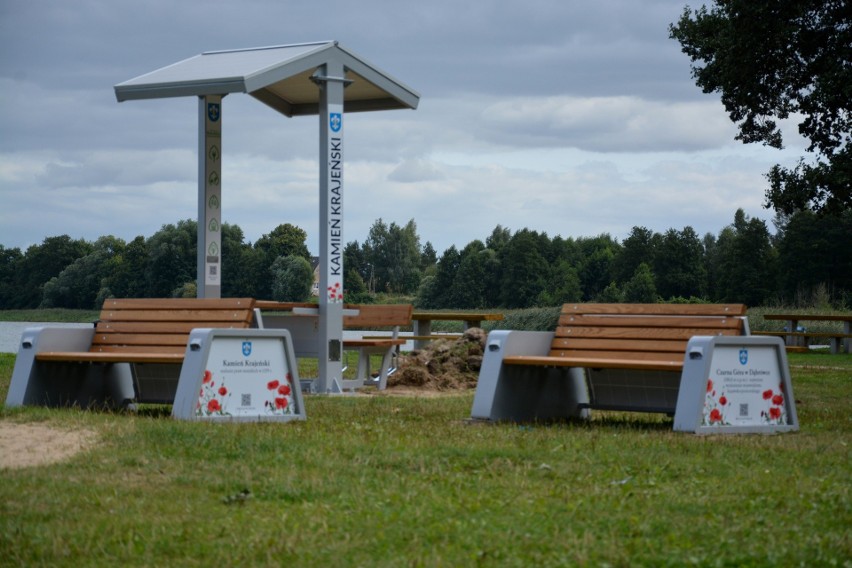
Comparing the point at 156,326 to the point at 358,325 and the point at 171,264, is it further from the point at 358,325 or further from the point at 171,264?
the point at 171,264

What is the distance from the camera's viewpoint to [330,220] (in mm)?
15406

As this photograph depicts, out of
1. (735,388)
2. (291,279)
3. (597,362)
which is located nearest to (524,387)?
(597,362)

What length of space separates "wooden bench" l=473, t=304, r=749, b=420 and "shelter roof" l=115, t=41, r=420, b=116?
476 centimetres

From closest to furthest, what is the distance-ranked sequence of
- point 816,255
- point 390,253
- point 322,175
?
point 322,175, point 816,255, point 390,253

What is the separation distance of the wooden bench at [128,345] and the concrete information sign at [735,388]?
3826 mm

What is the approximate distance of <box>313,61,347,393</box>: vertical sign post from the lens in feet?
50.4

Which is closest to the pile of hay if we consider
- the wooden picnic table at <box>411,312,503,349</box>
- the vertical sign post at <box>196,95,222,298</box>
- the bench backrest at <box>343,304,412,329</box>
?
the wooden picnic table at <box>411,312,503,349</box>

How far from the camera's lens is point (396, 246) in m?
111

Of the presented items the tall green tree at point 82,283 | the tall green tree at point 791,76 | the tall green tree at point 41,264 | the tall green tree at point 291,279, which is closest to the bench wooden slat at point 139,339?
the tall green tree at point 791,76

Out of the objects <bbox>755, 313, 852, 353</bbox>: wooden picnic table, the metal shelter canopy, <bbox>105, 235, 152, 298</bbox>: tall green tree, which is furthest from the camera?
<bbox>105, 235, 152, 298</bbox>: tall green tree

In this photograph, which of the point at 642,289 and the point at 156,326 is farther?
the point at 642,289

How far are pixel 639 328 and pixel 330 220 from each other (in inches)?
223

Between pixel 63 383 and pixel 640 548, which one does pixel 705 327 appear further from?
pixel 63 383

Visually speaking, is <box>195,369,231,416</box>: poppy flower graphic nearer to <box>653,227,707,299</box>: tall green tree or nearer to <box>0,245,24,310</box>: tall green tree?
<box>0,245,24,310</box>: tall green tree
